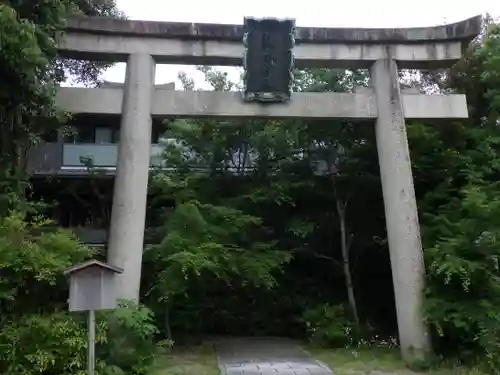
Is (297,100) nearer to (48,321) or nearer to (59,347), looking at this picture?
(48,321)

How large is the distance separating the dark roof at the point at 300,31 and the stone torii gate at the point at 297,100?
18mm

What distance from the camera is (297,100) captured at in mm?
9602

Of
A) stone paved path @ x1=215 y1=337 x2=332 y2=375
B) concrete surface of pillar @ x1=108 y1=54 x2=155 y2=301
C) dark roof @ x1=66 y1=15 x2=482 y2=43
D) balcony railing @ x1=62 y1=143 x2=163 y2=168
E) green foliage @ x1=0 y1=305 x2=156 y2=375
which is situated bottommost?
stone paved path @ x1=215 y1=337 x2=332 y2=375

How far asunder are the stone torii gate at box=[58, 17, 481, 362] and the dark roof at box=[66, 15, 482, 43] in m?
0.02

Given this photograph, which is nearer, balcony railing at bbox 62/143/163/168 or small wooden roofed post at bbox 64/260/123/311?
small wooden roofed post at bbox 64/260/123/311

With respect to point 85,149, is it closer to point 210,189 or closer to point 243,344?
point 210,189

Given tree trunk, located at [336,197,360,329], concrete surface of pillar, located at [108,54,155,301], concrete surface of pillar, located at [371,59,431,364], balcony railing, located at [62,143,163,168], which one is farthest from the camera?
balcony railing, located at [62,143,163,168]

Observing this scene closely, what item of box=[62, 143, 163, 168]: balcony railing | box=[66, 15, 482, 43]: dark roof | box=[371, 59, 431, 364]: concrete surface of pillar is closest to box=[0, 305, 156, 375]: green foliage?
box=[371, 59, 431, 364]: concrete surface of pillar

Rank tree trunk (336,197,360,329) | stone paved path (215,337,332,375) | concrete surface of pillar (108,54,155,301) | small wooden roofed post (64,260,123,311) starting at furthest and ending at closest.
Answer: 1. tree trunk (336,197,360,329)
2. concrete surface of pillar (108,54,155,301)
3. stone paved path (215,337,332,375)
4. small wooden roofed post (64,260,123,311)

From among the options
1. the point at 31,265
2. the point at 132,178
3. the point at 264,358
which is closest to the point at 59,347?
the point at 31,265

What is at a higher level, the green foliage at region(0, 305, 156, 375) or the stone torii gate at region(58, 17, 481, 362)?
the stone torii gate at region(58, 17, 481, 362)

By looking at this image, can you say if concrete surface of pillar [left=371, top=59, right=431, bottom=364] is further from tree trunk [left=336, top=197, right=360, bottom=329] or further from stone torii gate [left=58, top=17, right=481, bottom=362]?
tree trunk [left=336, top=197, right=360, bottom=329]

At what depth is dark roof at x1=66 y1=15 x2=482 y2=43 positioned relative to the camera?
368 inches

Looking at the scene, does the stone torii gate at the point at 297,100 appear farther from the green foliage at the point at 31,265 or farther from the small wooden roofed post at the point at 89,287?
the small wooden roofed post at the point at 89,287
